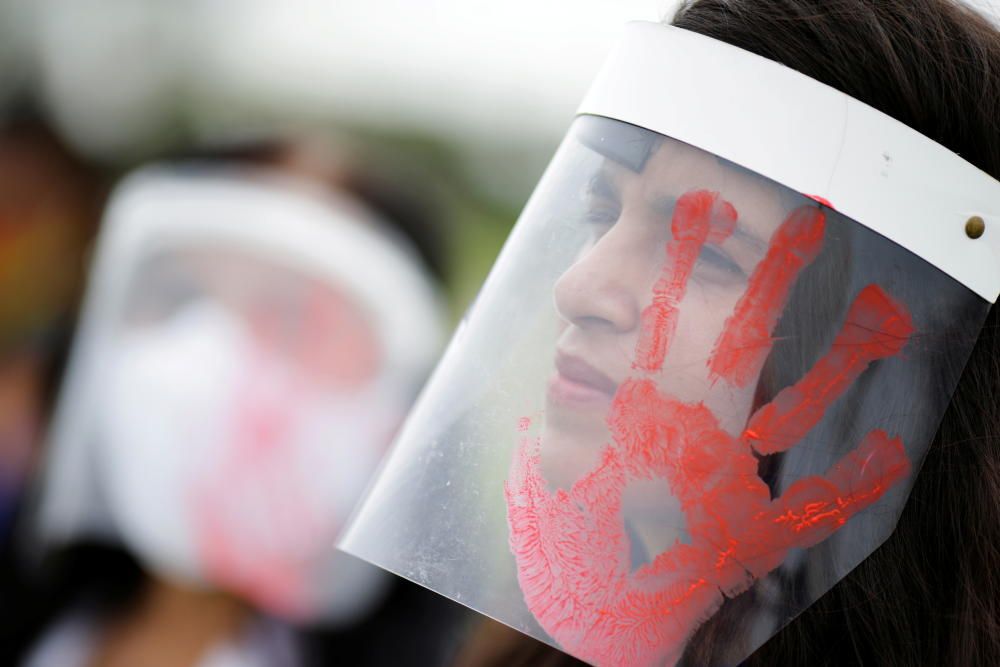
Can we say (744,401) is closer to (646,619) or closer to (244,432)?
(646,619)

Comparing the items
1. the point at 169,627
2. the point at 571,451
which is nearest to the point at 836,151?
the point at 571,451

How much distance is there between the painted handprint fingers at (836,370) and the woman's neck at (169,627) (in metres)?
2.71

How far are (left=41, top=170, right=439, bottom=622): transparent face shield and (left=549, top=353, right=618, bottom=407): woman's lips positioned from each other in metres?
2.19

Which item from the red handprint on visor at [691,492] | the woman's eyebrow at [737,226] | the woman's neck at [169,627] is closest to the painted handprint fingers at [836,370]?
the red handprint on visor at [691,492]

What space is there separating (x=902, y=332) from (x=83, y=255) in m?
3.36

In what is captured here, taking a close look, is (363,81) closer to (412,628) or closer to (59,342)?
(59,342)

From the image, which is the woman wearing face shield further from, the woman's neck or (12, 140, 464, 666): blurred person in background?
the woman's neck

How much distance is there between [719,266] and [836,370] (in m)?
0.15

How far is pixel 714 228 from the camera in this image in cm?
97

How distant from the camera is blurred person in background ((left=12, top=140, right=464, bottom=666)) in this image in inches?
126

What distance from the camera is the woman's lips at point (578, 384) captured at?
3.18 ft

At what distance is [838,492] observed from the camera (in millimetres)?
971

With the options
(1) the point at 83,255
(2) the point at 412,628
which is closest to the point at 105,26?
(1) the point at 83,255

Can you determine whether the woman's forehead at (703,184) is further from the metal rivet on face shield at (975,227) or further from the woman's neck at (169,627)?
the woman's neck at (169,627)
